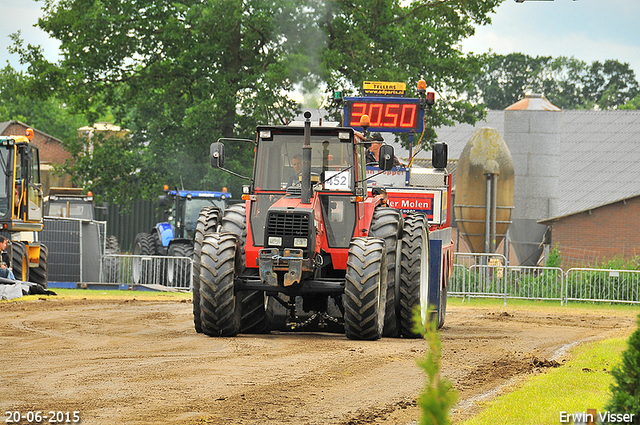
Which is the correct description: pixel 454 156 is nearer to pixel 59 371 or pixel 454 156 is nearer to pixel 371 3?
pixel 371 3

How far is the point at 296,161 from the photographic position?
1247 centimetres

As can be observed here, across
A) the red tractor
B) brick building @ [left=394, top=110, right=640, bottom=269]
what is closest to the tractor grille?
the red tractor

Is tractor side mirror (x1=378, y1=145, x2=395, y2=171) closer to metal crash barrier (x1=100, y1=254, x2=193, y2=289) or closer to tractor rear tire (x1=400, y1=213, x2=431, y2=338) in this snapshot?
tractor rear tire (x1=400, y1=213, x2=431, y2=338)

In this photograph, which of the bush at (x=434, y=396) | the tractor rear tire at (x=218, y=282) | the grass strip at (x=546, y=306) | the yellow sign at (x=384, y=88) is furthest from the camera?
the grass strip at (x=546, y=306)

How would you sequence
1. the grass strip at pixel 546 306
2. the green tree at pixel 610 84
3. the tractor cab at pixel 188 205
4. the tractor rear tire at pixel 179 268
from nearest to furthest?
the grass strip at pixel 546 306
the tractor rear tire at pixel 179 268
the tractor cab at pixel 188 205
the green tree at pixel 610 84

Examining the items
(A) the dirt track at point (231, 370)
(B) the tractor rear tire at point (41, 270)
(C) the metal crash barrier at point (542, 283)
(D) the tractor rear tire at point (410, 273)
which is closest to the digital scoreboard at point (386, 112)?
(A) the dirt track at point (231, 370)

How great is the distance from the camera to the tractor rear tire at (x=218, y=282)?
11.2m

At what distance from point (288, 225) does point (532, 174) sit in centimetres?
2633

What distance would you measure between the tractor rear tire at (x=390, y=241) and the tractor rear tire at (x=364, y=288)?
0.62 meters

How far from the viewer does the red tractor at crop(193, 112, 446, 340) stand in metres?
11.3

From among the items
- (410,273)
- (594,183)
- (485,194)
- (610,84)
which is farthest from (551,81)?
(410,273)

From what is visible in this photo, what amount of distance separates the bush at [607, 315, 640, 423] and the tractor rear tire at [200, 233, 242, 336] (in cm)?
748

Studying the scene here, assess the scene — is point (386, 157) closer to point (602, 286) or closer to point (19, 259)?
point (19, 259)

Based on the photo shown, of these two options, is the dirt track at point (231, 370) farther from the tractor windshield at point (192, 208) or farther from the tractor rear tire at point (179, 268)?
the tractor windshield at point (192, 208)
